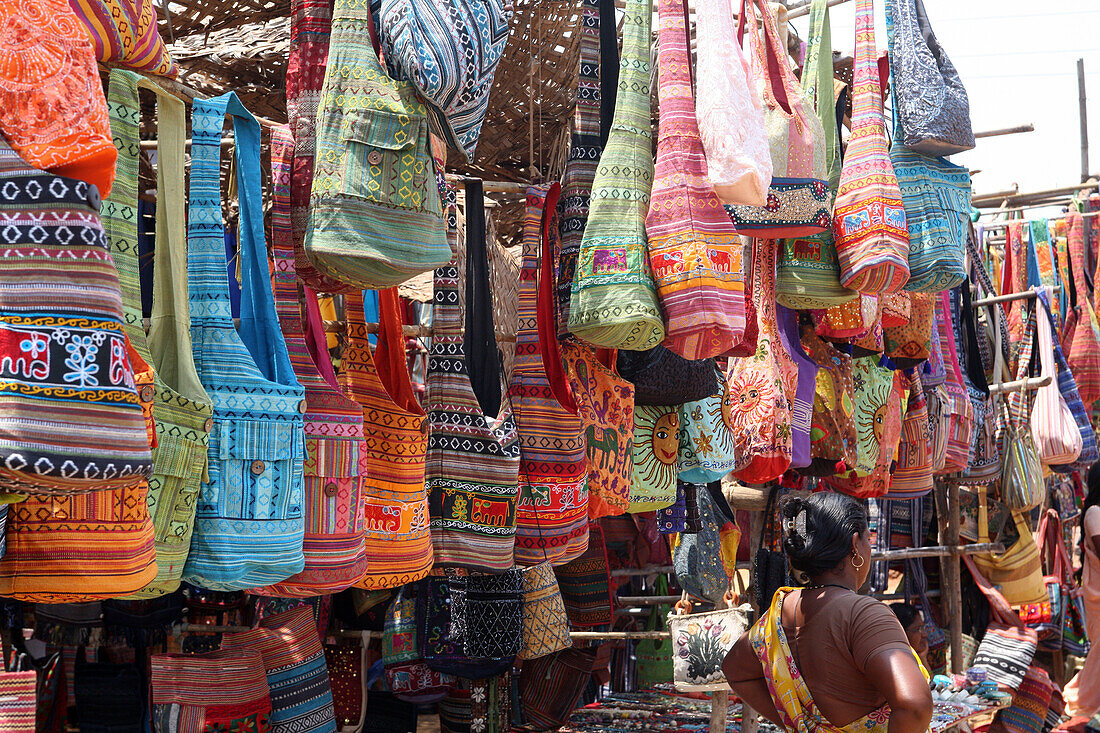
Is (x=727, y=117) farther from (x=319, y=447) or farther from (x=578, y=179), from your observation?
(x=319, y=447)

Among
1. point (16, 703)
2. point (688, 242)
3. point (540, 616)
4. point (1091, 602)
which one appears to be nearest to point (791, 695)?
point (540, 616)

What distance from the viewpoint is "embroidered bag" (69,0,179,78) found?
1706 millimetres

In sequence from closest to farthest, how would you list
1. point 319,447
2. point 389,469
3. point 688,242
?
point 319,447 → point 389,469 → point 688,242

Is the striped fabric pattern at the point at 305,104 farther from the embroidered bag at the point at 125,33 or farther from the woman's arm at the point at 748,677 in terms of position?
the woman's arm at the point at 748,677

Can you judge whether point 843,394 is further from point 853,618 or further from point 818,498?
point 853,618

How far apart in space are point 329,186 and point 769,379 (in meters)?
2.00

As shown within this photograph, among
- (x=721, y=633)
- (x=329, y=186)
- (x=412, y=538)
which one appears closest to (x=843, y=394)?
(x=721, y=633)

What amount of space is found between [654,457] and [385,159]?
5.37 feet

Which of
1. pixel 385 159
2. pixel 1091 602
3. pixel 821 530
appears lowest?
pixel 1091 602

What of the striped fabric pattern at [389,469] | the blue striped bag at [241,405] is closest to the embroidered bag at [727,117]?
the striped fabric pattern at [389,469]

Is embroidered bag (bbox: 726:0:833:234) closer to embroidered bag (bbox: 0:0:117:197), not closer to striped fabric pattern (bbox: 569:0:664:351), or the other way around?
striped fabric pattern (bbox: 569:0:664:351)

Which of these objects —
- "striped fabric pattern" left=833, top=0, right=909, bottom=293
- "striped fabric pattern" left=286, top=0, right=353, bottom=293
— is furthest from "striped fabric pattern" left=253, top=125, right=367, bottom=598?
"striped fabric pattern" left=833, top=0, right=909, bottom=293

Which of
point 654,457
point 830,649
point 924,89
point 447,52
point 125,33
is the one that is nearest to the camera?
point 125,33

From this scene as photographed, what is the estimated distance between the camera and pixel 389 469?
2.49 m
